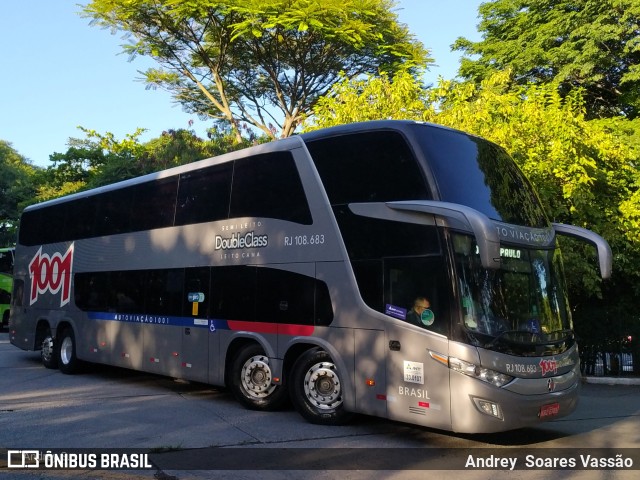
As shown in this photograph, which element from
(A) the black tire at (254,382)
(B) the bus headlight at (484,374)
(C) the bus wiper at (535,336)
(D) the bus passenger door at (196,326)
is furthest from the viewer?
(D) the bus passenger door at (196,326)

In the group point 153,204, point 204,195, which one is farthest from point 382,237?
point 153,204

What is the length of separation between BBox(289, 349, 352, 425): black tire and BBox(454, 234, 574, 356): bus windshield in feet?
7.33

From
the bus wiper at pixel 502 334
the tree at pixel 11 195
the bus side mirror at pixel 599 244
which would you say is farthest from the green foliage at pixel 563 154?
the tree at pixel 11 195

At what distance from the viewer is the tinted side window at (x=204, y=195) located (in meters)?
10.6

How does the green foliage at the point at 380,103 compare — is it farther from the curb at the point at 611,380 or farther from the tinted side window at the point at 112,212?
the curb at the point at 611,380

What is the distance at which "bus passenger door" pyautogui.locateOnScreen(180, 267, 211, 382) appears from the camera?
34.8ft

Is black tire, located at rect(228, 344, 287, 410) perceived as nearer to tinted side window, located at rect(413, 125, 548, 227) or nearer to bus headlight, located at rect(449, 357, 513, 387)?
bus headlight, located at rect(449, 357, 513, 387)

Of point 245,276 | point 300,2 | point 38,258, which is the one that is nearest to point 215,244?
point 245,276

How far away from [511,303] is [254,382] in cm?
435

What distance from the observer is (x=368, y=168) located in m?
8.45

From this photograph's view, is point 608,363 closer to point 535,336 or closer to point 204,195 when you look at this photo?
point 535,336

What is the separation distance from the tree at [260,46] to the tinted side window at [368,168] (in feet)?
44.3

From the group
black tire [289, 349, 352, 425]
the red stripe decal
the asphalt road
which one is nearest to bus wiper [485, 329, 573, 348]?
the asphalt road

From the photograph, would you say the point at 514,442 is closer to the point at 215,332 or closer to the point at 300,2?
the point at 215,332
